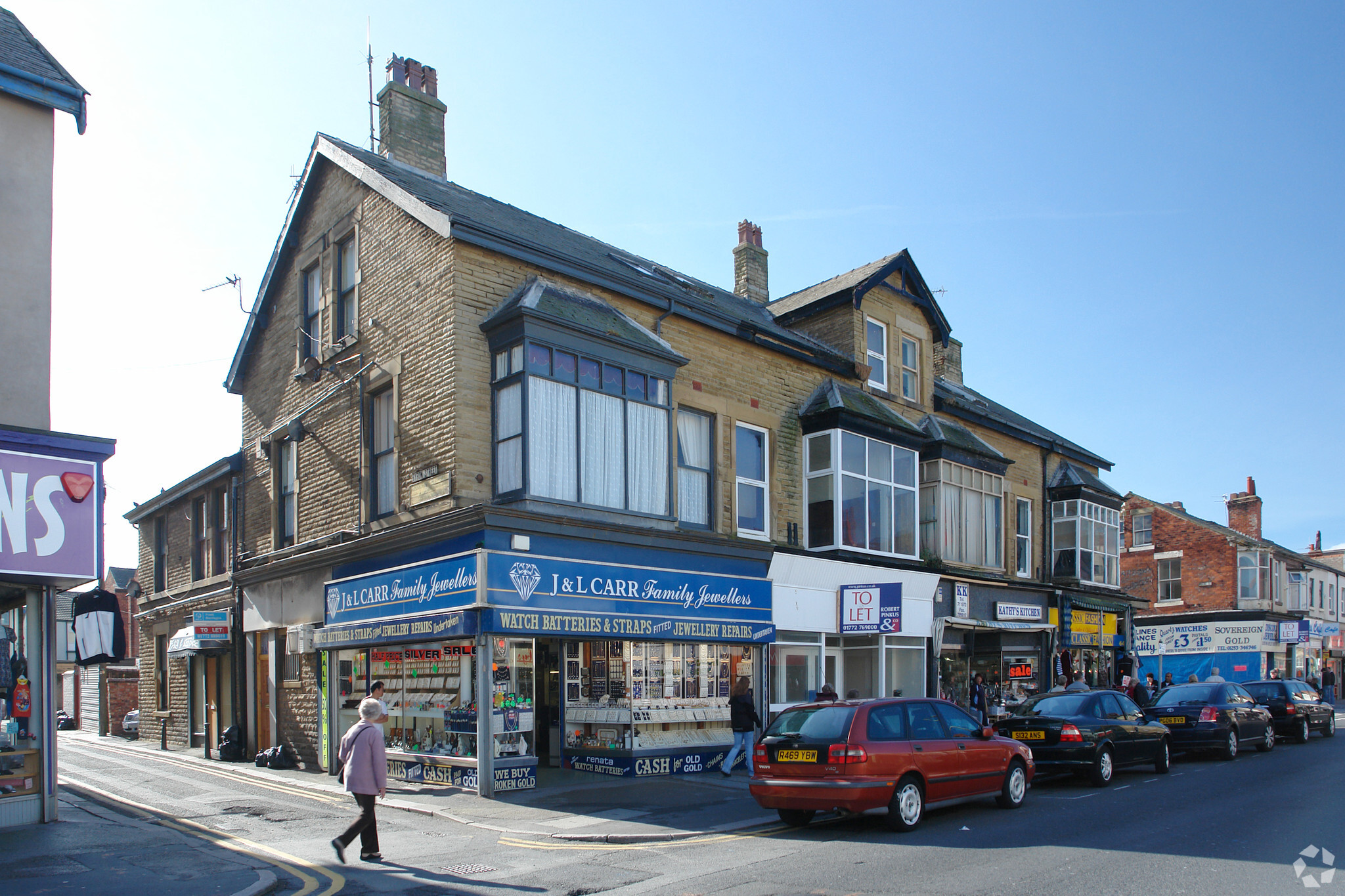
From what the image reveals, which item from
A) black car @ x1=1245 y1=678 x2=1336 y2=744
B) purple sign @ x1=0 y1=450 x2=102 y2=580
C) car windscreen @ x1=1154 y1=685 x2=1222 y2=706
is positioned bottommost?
black car @ x1=1245 y1=678 x2=1336 y2=744

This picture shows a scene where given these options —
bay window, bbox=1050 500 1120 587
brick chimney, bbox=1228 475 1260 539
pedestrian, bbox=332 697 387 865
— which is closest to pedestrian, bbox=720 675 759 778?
pedestrian, bbox=332 697 387 865

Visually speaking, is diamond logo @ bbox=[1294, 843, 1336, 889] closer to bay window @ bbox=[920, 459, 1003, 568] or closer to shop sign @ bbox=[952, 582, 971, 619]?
shop sign @ bbox=[952, 582, 971, 619]

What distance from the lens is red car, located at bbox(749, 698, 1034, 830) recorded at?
10.8 metres

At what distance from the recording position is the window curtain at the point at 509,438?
1477 cm

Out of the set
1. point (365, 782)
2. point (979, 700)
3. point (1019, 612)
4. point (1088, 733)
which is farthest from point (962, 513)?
point (365, 782)

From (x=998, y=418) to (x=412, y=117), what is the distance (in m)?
16.1

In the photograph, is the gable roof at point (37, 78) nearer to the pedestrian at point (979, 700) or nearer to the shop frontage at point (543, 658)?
the shop frontage at point (543, 658)

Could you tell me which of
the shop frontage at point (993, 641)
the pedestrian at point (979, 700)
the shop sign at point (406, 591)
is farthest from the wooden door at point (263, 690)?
the pedestrian at point (979, 700)

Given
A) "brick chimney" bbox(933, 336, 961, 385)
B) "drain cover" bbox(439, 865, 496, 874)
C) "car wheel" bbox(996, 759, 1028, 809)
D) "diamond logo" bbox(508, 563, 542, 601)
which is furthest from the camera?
"brick chimney" bbox(933, 336, 961, 385)

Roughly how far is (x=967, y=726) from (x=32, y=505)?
11237 mm

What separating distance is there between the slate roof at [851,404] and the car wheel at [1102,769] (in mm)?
7935

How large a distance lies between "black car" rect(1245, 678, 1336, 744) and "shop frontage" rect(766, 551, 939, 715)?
28.7 feet

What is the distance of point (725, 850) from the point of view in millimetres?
10227

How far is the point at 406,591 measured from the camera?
15.2 meters
